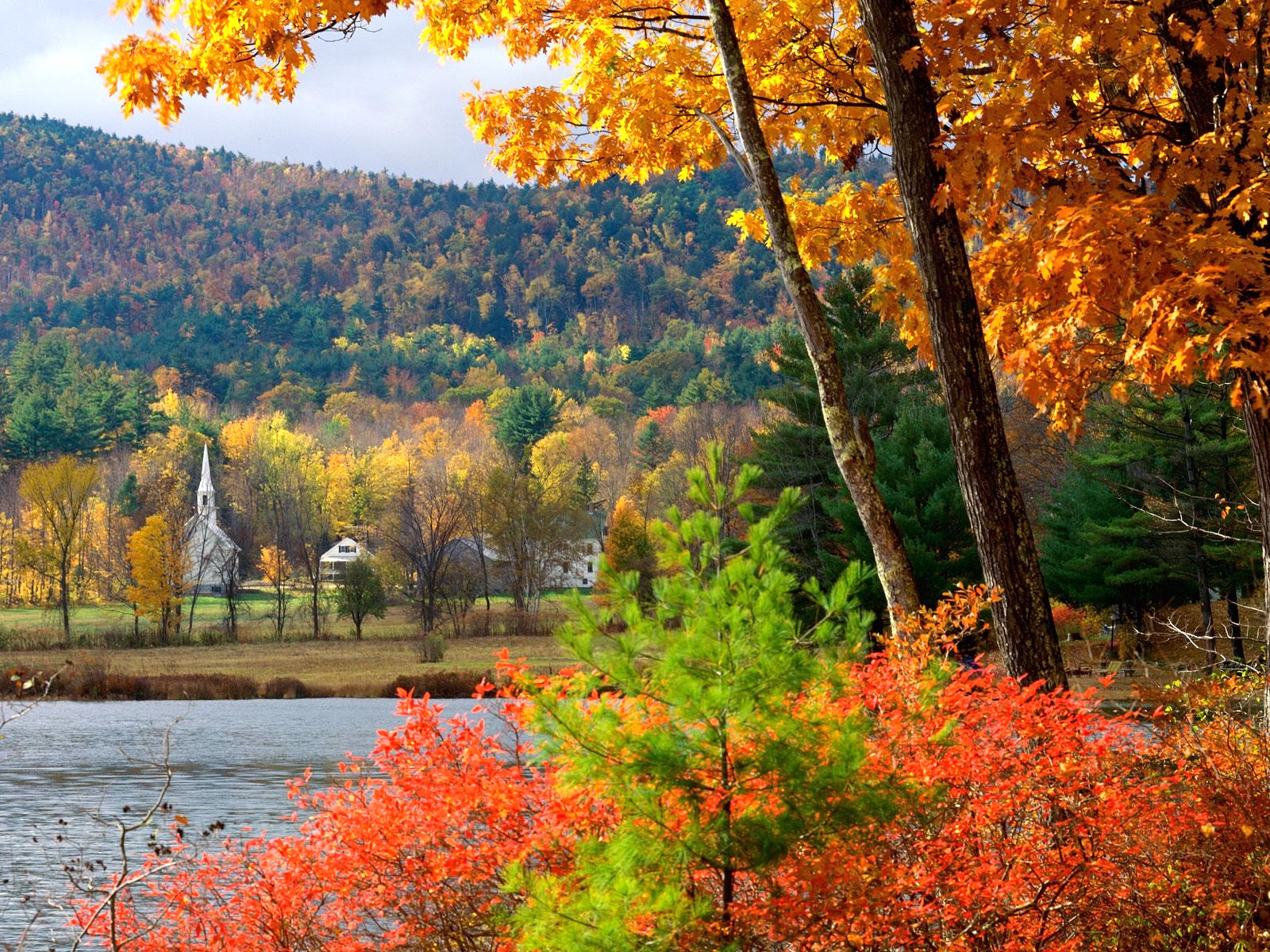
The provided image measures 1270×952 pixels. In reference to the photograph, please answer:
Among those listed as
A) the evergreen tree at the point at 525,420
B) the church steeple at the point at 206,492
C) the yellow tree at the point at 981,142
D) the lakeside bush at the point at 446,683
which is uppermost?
the evergreen tree at the point at 525,420

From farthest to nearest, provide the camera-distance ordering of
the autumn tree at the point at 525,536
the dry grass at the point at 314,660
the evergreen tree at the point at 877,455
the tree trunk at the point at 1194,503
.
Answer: the autumn tree at the point at 525,536 → the dry grass at the point at 314,660 → the evergreen tree at the point at 877,455 → the tree trunk at the point at 1194,503

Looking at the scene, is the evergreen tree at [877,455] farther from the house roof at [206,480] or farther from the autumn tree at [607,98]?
the house roof at [206,480]

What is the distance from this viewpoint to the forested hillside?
11969 centimetres

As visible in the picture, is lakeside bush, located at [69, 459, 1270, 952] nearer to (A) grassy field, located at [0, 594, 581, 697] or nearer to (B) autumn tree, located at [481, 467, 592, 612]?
(A) grassy field, located at [0, 594, 581, 697]

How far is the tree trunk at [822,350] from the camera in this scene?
22.6 ft

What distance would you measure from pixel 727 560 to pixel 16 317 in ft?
458

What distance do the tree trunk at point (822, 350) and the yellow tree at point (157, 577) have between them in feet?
142

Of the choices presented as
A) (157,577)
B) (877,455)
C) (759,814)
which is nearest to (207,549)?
(157,577)

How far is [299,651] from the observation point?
44500 mm

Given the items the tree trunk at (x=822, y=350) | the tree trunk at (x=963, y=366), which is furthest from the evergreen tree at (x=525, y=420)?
the tree trunk at (x=963, y=366)

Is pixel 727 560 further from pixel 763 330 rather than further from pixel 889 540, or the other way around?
pixel 763 330

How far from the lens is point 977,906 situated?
4723mm

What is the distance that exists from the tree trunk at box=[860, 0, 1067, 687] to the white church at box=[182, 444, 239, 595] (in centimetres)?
4567

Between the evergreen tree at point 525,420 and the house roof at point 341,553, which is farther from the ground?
the evergreen tree at point 525,420
